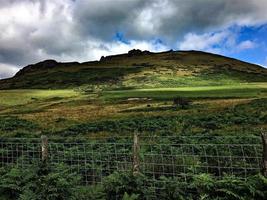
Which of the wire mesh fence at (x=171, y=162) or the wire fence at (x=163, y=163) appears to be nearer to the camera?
the wire fence at (x=163, y=163)

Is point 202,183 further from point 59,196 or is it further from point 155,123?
point 155,123

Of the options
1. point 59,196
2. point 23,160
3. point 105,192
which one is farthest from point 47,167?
point 23,160

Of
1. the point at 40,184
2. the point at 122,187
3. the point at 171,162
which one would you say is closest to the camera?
the point at 122,187

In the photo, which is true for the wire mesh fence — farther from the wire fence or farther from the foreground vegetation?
the foreground vegetation

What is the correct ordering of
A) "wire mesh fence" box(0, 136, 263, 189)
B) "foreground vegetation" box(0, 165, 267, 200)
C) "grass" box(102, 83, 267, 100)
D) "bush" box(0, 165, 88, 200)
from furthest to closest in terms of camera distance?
"grass" box(102, 83, 267, 100) < "wire mesh fence" box(0, 136, 263, 189) < "bush" box(0, 165, 88, 200) < "foreground vegetation" box(0, 165, 267, 200)

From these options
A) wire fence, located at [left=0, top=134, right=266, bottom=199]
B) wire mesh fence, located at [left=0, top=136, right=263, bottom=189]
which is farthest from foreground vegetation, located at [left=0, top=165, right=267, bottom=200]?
wire mesh fence, located at [left=0, top=136, right=263, bottom=189]

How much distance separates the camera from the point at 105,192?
12.3 m

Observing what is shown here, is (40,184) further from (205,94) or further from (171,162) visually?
(205,94)

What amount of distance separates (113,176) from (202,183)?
8.57ft

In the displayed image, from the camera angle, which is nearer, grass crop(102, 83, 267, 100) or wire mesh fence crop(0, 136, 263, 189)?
wire mesh fence crop(0, 136, 263, 189)

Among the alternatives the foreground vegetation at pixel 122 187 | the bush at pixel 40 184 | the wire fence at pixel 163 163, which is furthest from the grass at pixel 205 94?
the foreground vegetation at pixel 122 187

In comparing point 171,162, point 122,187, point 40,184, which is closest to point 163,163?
point 171,162

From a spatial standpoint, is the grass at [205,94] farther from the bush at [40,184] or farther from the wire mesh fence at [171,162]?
the bush at [40,184]

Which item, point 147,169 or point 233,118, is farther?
point 233,118
